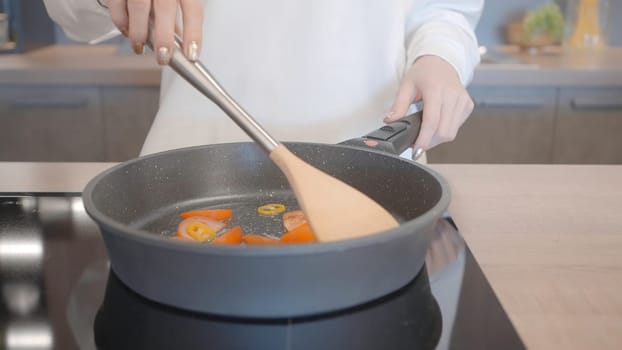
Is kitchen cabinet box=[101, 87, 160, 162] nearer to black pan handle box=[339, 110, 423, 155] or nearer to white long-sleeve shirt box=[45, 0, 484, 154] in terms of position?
white long-sleeve shirt box=[45, 0, 484, 154]

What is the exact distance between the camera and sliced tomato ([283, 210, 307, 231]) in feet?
2.41

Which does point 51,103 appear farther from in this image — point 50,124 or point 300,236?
point 300,236

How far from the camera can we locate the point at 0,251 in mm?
670

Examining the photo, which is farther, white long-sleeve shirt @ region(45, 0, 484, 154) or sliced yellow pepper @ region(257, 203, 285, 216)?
white long-sleeve shirt @ region(45, 0, 484, 154)

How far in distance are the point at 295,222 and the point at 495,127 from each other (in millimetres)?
1316

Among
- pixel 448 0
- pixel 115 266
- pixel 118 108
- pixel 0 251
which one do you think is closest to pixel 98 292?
pixel 115 266

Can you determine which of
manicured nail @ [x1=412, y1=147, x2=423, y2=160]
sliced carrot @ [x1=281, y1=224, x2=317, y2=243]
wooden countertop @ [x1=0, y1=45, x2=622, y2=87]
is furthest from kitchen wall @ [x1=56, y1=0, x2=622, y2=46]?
sliced carrot @ [x1=281, y1=224, x2=317, y2=243]

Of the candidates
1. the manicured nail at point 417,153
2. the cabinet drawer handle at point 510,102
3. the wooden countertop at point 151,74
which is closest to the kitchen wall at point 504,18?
the wooden countertop at point 151,74

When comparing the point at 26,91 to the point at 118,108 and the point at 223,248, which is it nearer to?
the point at 118,108

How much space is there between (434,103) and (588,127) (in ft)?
3.96

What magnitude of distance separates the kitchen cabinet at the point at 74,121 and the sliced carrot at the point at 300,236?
1324 mm

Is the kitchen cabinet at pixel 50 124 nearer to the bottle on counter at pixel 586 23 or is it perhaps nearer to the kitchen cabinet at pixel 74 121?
the kitchen cabinet at pixel 74 121

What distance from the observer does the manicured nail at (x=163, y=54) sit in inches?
24.8

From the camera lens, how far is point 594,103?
6.17 ft
